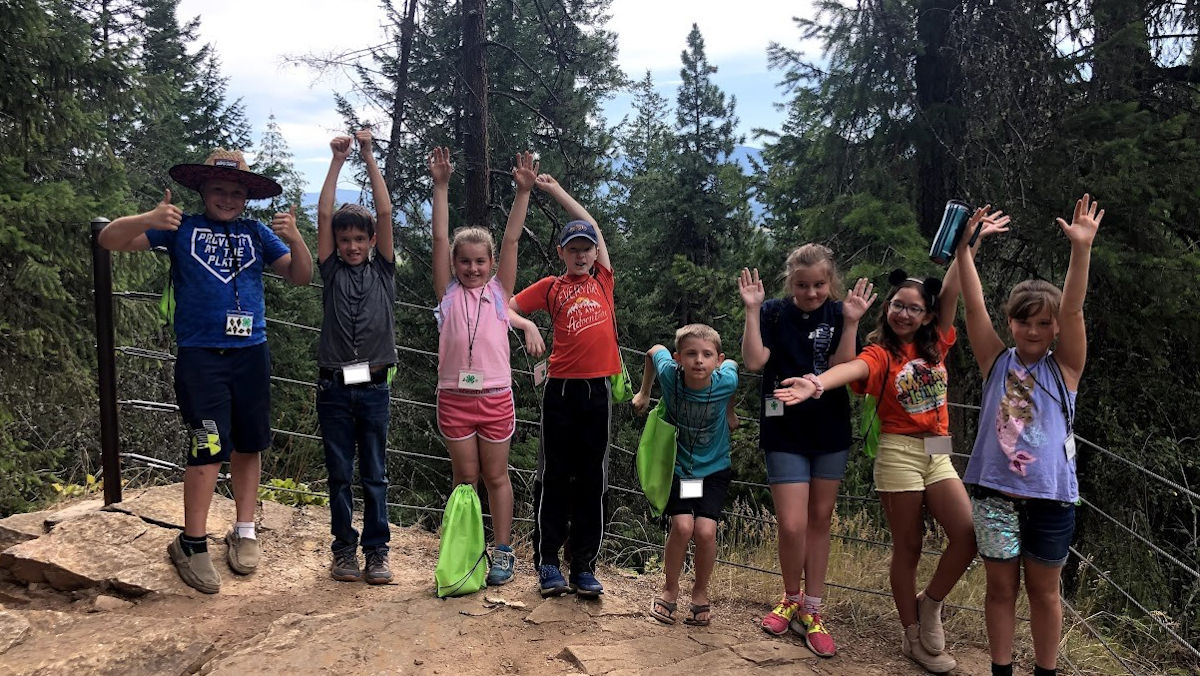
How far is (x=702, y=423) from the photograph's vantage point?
3.38 meters

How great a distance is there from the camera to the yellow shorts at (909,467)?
3143 millimetres

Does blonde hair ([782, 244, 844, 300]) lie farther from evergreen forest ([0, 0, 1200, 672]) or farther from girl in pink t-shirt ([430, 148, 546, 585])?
evergreen forest ([0, 0, 1200, 672])

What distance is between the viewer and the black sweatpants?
138 inches

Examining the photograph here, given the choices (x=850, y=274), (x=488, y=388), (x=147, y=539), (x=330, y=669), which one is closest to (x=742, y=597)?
(x=488, y=388)

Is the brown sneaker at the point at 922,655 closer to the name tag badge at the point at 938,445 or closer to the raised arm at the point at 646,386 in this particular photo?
the name tag badge at the point at 938,445

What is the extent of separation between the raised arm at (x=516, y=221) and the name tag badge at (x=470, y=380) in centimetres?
46

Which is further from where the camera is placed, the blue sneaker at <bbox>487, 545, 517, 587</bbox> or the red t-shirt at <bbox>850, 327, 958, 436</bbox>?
the blue sneaker at <bbox>487, 545, 517, 587</bbox>

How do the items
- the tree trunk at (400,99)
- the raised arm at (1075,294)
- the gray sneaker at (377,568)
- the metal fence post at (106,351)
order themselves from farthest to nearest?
the tree trunk at (400,99)
the metal fence post at (106,351)
the gray sneaker at (377,568)
the raised arm at (1075,294)

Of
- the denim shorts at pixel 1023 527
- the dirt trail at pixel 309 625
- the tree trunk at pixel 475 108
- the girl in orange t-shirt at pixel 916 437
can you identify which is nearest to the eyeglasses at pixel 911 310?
the girl in orange t-shirt at pixel 916 437

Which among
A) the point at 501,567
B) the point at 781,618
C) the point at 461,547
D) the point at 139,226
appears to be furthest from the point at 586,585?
the point at 139,226

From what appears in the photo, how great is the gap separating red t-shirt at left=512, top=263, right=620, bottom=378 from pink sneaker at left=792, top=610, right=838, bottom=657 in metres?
1.34

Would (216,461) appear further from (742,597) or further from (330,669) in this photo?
(742,597)

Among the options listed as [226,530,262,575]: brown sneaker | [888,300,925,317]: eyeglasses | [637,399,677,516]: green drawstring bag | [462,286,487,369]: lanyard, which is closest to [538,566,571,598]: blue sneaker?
[637,399,677,516]: green drawstring bag

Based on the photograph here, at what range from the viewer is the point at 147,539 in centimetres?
380
